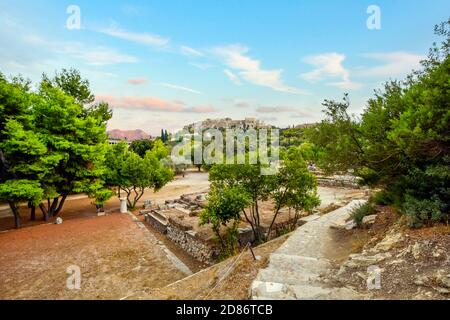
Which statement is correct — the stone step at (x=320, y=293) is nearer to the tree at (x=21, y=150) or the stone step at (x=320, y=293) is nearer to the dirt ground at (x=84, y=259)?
the dirt ground at (x=84, y=259)

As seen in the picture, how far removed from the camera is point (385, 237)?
7641 millimetres

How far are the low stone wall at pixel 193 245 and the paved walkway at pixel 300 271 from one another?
3.87 m

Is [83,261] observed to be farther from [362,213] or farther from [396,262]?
[362,213]

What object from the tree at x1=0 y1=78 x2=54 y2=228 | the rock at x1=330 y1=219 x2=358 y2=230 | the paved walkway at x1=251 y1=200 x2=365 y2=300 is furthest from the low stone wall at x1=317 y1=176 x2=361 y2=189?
the tree at x1=0 y1=78 x2=54 y2=228

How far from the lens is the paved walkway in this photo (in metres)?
5.31

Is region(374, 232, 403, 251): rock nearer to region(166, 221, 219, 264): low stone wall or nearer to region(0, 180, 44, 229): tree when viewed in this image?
region(166, 221, 219, 264): low stone wall

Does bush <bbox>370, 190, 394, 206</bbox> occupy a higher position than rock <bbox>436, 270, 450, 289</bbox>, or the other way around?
bush <bbox>370, 190, 394, 206</bbox>

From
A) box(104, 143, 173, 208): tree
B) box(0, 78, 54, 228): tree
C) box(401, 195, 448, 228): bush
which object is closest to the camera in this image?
box(401, 195, 448, 228): bush

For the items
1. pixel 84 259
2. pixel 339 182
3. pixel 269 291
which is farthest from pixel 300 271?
pixel 339 182

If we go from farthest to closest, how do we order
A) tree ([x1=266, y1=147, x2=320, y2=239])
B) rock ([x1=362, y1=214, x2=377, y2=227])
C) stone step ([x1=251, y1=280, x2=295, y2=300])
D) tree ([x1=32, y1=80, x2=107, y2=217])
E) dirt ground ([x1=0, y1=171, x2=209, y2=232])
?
1. dirt ground ([x1=0, y1=171, x2=209, y2=232])
2. tree ([x1=32, y1=80, x2=107, y2=217])
3. tree ([x1=266, y1=147, x2=320, y2=239])
4. rock ([x1=362, y1=214, x2=377, y2=227])
5. stone step ([x1=251, y1=280, x2=295, y2=300])

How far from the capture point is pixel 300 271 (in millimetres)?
6914

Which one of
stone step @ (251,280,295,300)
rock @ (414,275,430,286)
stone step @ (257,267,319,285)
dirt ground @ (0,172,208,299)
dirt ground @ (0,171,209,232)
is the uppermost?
rock @ (414,275,430,286)

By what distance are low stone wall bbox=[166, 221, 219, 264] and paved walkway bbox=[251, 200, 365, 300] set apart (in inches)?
152

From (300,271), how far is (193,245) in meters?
7.46
